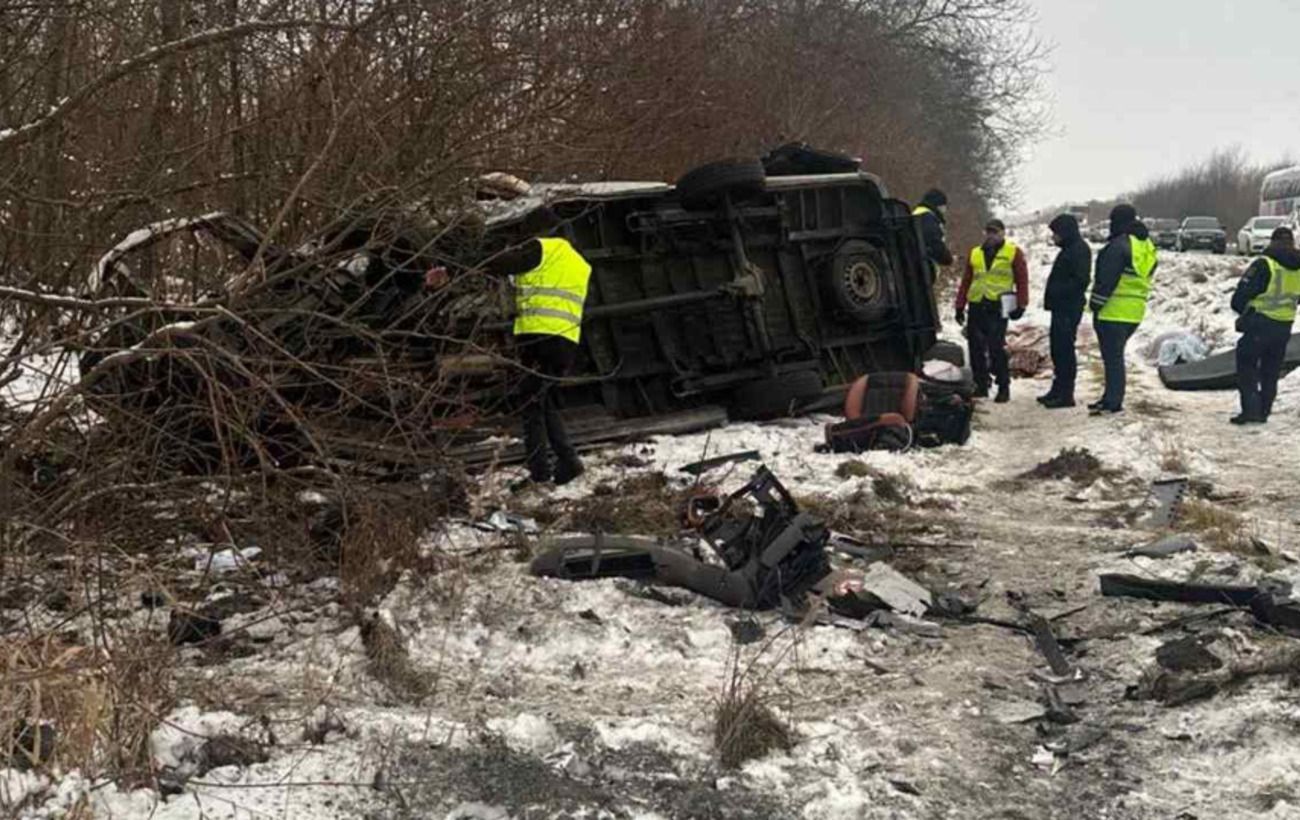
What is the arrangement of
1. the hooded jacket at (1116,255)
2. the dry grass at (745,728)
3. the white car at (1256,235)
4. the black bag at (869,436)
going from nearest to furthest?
A: the dry grass at (745,728) < the black bag at (869,436) < the hooded jacket at (1116,255) < the white car at (1256,235)

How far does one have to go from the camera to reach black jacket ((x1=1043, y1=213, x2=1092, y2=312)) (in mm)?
9594

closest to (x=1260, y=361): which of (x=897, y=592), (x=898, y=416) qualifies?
(x=898, y=416)

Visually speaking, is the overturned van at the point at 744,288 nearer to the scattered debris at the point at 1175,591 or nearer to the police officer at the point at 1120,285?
the police officer at the point at 1120,285

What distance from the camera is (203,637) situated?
13.5 ft

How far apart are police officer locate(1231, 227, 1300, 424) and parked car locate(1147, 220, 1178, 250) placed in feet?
114

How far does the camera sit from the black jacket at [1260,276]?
28.4 feet

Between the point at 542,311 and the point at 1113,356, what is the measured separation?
5.57 metres

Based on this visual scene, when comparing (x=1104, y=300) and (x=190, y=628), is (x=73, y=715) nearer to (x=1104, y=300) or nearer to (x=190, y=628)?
(x=190, y=628)

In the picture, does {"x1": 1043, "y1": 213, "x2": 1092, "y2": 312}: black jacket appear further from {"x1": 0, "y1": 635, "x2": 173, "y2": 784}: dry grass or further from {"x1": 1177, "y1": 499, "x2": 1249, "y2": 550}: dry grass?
{"x1": 0, "y1": 635, "x2": 173, "y2": 784}: dry grass

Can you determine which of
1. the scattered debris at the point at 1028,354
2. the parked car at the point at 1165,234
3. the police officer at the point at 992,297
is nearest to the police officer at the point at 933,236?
the police officer at the point at 992,297

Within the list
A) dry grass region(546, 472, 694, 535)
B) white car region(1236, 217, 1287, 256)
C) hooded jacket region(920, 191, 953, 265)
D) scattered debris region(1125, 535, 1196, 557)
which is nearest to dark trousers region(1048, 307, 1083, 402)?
hooded jacket region(920, 191, 953, 265)

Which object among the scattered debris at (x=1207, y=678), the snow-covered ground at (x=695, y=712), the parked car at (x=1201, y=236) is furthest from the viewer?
the parked car at (x=1201, y=236)

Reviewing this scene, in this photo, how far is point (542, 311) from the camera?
604 centimetres

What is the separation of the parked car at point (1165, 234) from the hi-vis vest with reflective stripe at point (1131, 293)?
34.5m
